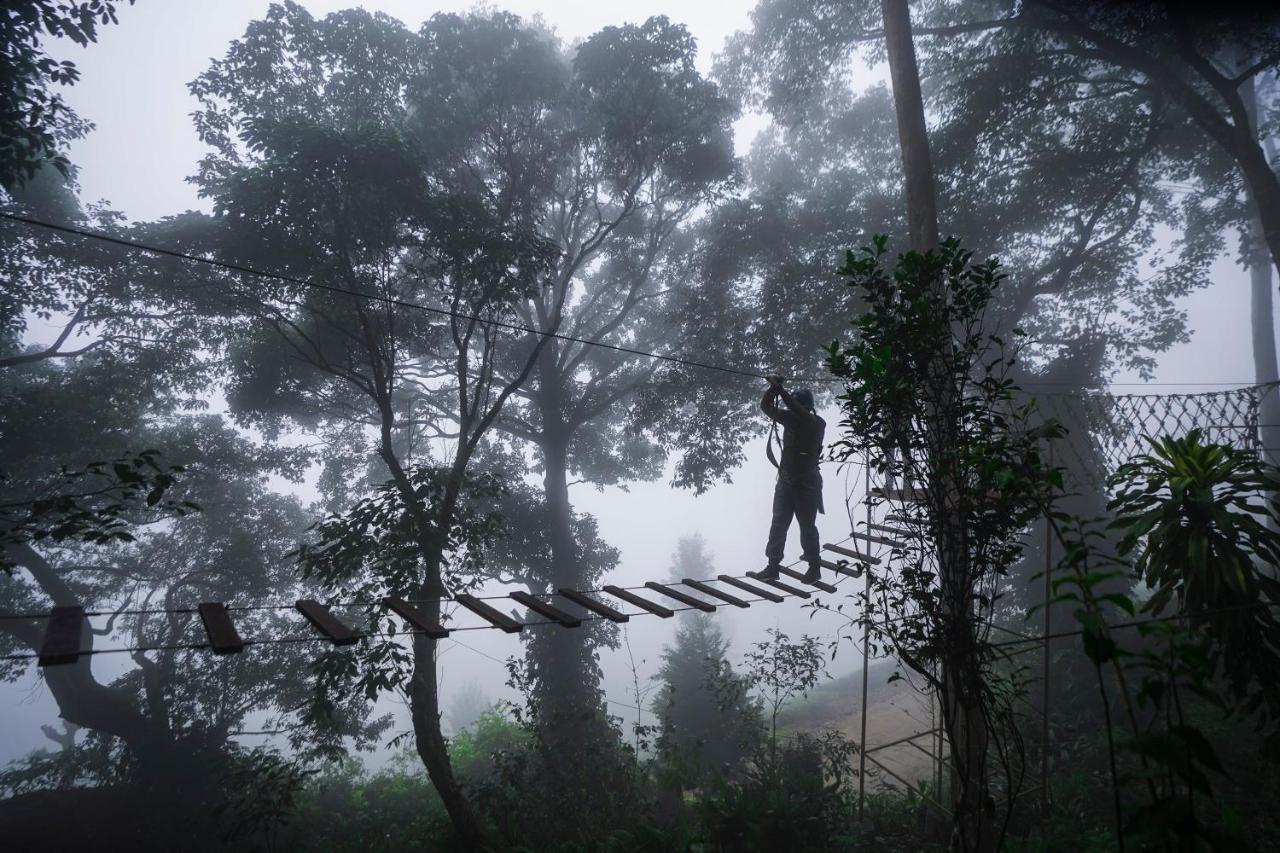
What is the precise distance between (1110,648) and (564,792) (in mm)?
7880

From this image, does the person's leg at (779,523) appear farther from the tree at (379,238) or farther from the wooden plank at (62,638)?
the wooden plank at (62,638)

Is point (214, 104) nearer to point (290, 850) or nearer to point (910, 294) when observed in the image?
point (910, 294)

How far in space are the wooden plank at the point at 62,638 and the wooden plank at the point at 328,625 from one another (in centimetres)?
96

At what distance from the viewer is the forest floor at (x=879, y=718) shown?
10625 mm

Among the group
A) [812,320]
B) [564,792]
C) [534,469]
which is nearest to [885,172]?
[812,320]

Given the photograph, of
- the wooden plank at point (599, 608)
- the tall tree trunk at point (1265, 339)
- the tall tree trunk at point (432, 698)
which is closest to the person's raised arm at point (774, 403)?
the wooden plank at point (599, 608)

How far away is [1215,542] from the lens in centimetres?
392

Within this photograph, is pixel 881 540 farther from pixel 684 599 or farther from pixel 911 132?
pixel 911 132

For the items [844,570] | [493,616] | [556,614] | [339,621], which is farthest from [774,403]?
[339,621]

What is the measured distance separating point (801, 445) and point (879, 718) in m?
12.6

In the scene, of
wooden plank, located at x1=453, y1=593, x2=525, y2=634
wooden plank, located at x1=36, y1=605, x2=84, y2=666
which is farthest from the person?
wooden plank, located at x1=36, y1=605, x2=84, y2=666

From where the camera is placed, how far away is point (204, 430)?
1261cm

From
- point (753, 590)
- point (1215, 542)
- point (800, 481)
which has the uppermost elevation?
point (800, 481)

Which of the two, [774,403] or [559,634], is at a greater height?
[774,403]
